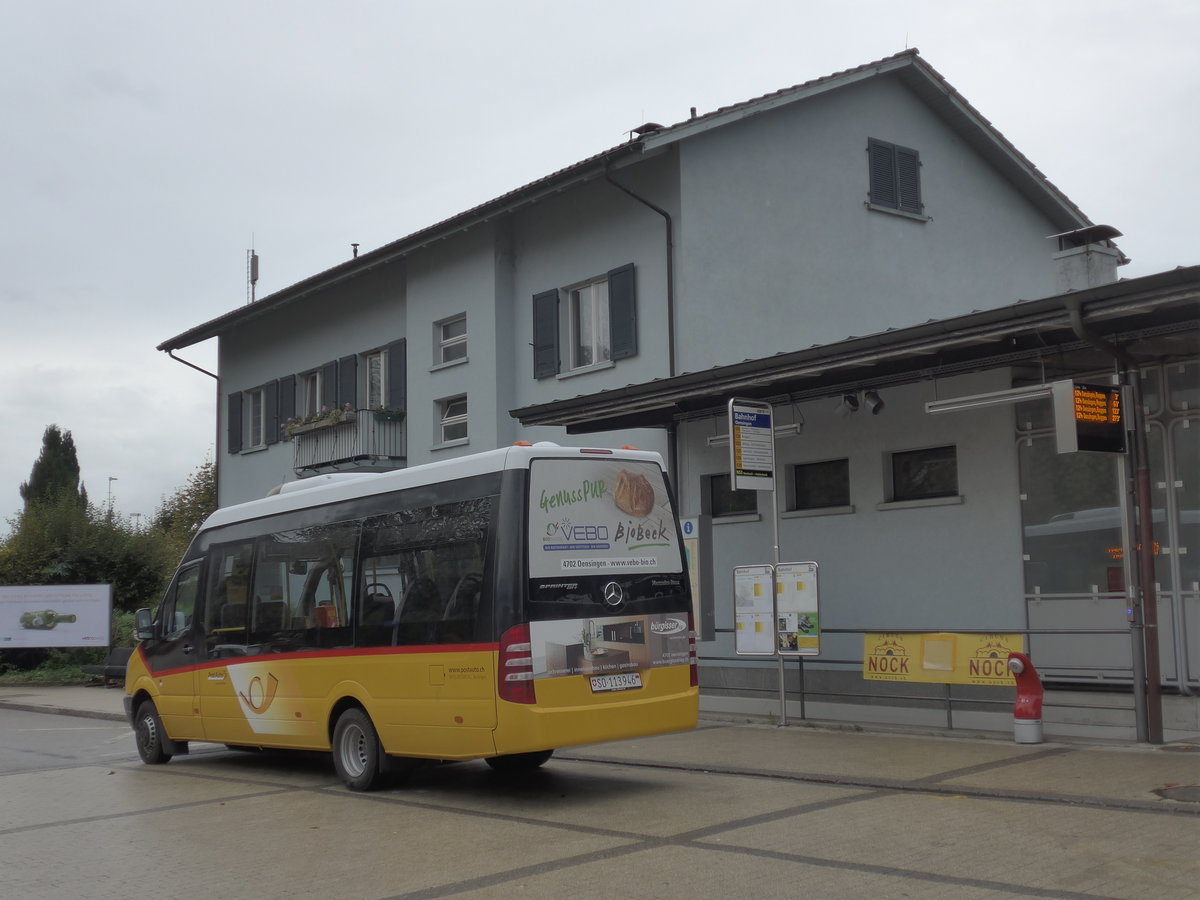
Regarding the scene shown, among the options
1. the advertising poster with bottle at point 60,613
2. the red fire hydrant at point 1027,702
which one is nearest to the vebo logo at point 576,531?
the red fire hydrant at point 1027,702

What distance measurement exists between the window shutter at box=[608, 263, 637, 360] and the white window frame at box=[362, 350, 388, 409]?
6.88m

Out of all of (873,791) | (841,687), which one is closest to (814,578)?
(841,687)

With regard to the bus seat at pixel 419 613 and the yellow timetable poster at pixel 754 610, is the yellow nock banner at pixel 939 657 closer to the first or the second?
the yellow timetable poster at pixel 754 610

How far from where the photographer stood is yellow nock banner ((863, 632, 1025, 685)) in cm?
1191

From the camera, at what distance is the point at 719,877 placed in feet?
22.3

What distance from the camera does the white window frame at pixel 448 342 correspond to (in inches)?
911

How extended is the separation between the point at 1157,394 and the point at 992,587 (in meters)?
2.61

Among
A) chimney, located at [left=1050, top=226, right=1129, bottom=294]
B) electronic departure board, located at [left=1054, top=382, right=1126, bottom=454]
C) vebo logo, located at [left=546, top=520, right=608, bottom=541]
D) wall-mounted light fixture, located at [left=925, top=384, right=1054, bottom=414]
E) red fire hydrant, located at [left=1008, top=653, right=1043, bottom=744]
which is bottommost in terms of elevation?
red fire hydrant, located at [left=1008, top=653, right=1043, bottom=744]

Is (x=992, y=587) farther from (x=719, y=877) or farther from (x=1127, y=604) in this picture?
(x=719, y=877)

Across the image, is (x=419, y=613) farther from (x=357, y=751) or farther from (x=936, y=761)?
(x=936, y=761)

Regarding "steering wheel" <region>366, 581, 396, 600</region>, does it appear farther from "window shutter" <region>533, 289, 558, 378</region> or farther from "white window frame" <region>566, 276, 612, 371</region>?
"window shutter" <region>533, 289, 558, 378</region>

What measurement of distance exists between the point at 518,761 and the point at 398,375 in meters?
13.9

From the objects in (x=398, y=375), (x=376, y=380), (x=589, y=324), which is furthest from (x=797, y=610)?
(x=376, y=380)

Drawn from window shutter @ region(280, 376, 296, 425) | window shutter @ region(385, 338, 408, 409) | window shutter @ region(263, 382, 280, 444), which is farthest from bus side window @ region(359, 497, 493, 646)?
window shutter @ region(263, 382, 280, 444)
